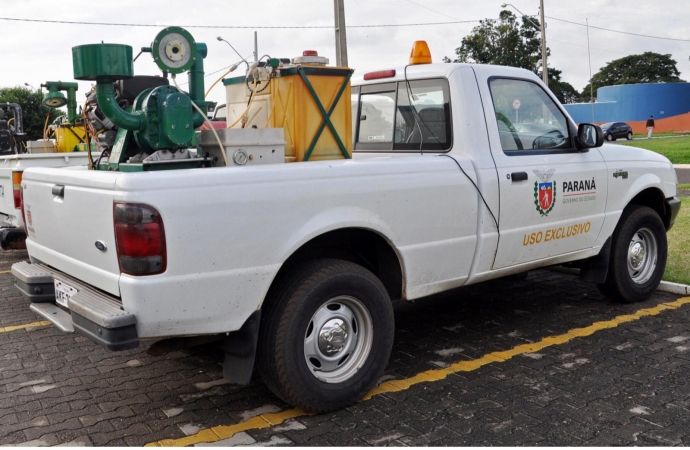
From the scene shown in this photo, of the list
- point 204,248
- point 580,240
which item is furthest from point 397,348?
point 204,248

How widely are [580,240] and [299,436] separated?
2862 mm

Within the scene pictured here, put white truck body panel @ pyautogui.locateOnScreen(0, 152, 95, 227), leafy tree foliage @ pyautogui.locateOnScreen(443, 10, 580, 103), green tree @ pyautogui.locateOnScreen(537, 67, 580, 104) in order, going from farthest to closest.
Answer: green tree @ pyautogui.locateOnScreen(537, 67, 580, 104), leafy tree foliage @ pyautogui.locateOnScreen(443, 10, 580, 103), white truck body panel @ pyautogui.locateOnScreen(0, 152, 95, 227)

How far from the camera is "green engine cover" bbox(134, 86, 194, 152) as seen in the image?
3.95 meters

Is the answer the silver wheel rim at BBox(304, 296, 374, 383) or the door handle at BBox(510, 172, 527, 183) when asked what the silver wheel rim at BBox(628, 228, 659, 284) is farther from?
the silver wheel rim at BBox(304, 296, 374, 383)

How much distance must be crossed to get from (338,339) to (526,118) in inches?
91.0

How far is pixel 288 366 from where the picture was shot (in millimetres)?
3650

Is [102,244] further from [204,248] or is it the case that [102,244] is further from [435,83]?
[435,83]

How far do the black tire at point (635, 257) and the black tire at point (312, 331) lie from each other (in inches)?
104

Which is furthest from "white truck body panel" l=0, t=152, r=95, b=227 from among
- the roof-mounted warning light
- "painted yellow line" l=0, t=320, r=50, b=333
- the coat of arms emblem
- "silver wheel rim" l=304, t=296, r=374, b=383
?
the coat of arms emblem

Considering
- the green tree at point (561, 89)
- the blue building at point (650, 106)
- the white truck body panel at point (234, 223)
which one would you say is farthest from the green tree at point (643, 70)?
the white truck body panel at point (234, 223)

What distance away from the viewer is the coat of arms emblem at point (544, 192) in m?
4.88

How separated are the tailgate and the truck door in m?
2.51

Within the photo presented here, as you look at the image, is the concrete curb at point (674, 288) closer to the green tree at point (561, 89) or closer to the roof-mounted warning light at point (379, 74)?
the roof-mounted warning light at point (379, 74)

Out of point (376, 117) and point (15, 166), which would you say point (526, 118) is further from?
point (15, 166)
